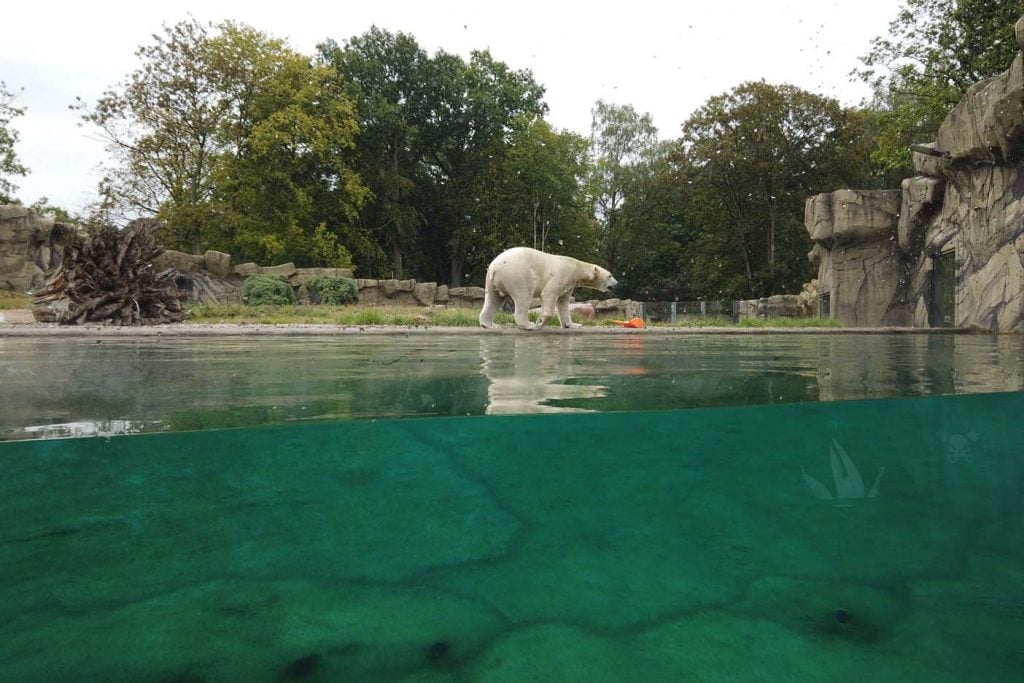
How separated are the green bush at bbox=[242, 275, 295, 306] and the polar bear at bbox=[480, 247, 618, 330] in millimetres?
9130

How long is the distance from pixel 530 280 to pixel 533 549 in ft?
28.9

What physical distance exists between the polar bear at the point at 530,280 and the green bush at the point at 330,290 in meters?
9.64

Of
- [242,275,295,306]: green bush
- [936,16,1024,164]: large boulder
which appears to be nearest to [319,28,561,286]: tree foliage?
[242,275,295,306]: green bush

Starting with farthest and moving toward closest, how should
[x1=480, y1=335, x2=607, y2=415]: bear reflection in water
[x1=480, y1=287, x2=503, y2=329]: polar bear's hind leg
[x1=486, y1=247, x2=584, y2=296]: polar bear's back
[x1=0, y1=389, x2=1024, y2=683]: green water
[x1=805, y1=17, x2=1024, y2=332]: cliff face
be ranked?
1. [x1=805, y1=17, x2=1024, y2=332]: cliff face
2. [x1=480, y1=287, x2=503, y2=329]: polar bear's hind leg
3. [x1=486, y1=247, x2=584, y2=296]: polar bear's back
4. [x1=480, y1=335, x2=607, y2=415]: bear reflection in water
5. [x1=0, y1=389, x2=1024, y2=683]: green water

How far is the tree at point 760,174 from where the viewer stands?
25.3m

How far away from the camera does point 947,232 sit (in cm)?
1573

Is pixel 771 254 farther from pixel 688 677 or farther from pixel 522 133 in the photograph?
pixel 688 677

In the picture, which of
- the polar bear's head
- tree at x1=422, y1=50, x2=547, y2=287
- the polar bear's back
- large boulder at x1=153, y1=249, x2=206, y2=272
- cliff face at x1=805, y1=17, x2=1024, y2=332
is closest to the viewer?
the polar bear's back

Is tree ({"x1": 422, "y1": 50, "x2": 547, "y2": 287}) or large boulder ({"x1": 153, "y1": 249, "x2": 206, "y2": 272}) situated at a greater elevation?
tree ({"x1": 422, "y1": 50, "x2": 547, "y2": 287})

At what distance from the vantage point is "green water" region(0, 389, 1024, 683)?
1.62 metres

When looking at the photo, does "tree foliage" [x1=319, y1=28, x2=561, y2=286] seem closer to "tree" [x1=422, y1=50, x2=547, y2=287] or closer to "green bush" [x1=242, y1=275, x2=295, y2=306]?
"tree" [x1=422, y1=50, x2=547, y2=287]

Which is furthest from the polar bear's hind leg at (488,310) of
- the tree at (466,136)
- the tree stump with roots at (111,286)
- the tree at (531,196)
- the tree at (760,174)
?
the tree at (466,136)

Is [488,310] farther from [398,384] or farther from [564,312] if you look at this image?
[398,384]

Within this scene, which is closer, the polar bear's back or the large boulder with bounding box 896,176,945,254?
the polar bear's back
